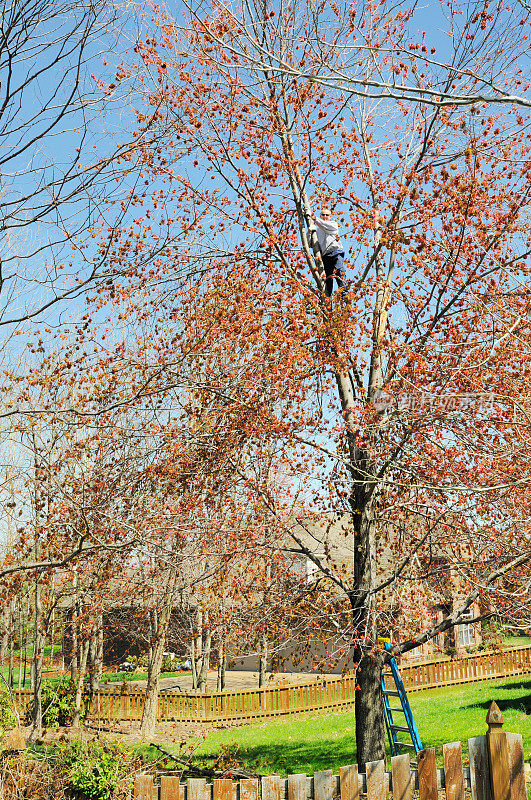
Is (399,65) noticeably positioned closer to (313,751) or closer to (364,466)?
(364,466)

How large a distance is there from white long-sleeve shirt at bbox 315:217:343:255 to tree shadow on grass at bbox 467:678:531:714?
35.2 ft

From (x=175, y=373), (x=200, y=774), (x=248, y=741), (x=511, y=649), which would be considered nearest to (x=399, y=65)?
(x=175, y=373)

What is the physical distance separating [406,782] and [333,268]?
639cm

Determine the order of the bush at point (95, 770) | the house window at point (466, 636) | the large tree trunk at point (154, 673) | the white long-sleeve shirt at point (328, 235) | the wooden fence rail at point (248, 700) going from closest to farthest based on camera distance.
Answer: the bush at point (95, 770), the white long-sleeve shirt at point (328, 235), the large tree trunk at point (154, 673), the wooden fence rail at point (248, 700), the house window at point (466, 636)

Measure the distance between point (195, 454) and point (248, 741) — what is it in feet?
32.7

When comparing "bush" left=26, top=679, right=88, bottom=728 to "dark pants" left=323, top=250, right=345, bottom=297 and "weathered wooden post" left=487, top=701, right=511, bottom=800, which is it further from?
"weathered wooden post" left=487, top=701, right=511, bottom=800

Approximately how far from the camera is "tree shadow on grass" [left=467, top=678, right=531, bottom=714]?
14312 mm

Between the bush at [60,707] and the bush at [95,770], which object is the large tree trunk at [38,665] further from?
the bush at [95,770]

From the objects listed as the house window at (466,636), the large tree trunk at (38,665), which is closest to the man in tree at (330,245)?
the large tree trunk at (38,665)

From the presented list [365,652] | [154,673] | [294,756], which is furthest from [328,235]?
[154,673]

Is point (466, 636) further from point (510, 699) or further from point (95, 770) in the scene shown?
point (95, 770)

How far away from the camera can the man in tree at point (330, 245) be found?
28.0 feet

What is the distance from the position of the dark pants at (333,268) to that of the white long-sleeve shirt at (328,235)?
0.30ft

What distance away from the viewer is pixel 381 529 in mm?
9477
